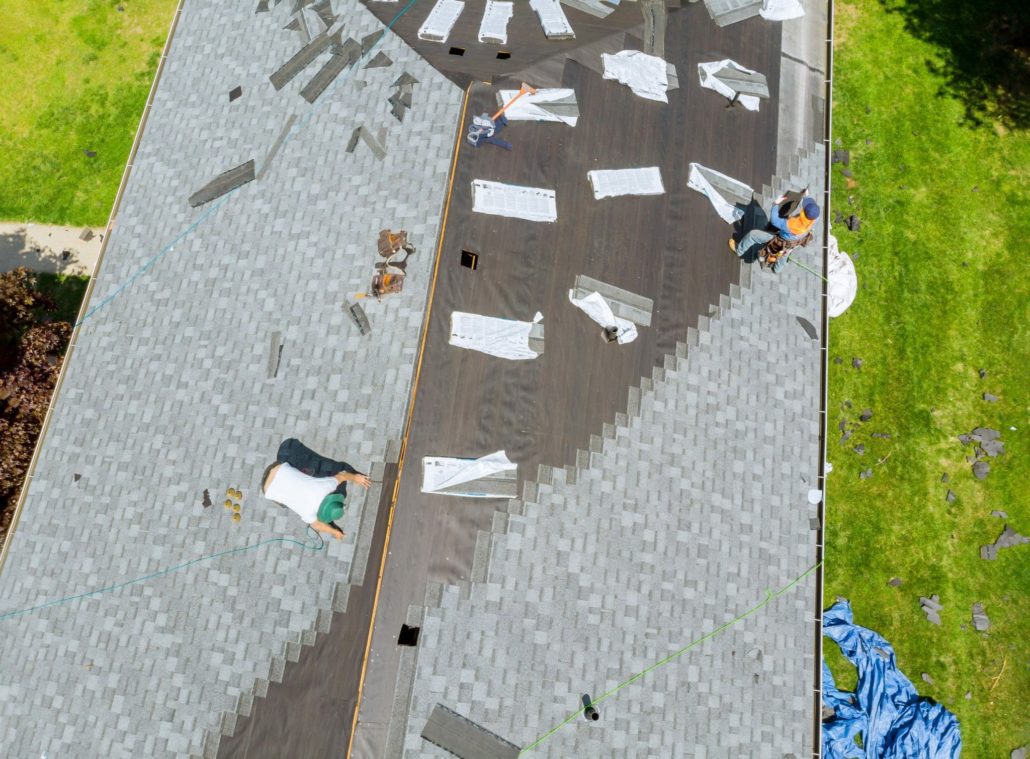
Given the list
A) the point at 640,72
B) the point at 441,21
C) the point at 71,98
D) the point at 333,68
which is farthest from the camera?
the point at 71,98

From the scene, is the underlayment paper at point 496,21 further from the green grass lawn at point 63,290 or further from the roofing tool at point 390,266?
the green grass lawn at point 63,290

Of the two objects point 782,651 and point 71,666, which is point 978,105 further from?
point 71,666

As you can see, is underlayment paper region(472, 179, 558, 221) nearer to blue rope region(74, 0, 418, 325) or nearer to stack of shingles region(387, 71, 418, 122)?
stack of shingles region(387, 71, 418, 122)

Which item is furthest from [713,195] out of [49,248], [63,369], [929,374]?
[49,248]

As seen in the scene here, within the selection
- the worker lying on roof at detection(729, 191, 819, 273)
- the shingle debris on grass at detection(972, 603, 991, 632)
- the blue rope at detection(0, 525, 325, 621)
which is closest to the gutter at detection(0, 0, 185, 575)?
the blue rope at detection(0, 525, 325, 621)

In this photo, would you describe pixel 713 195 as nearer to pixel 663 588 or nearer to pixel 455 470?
pixel 455 470
